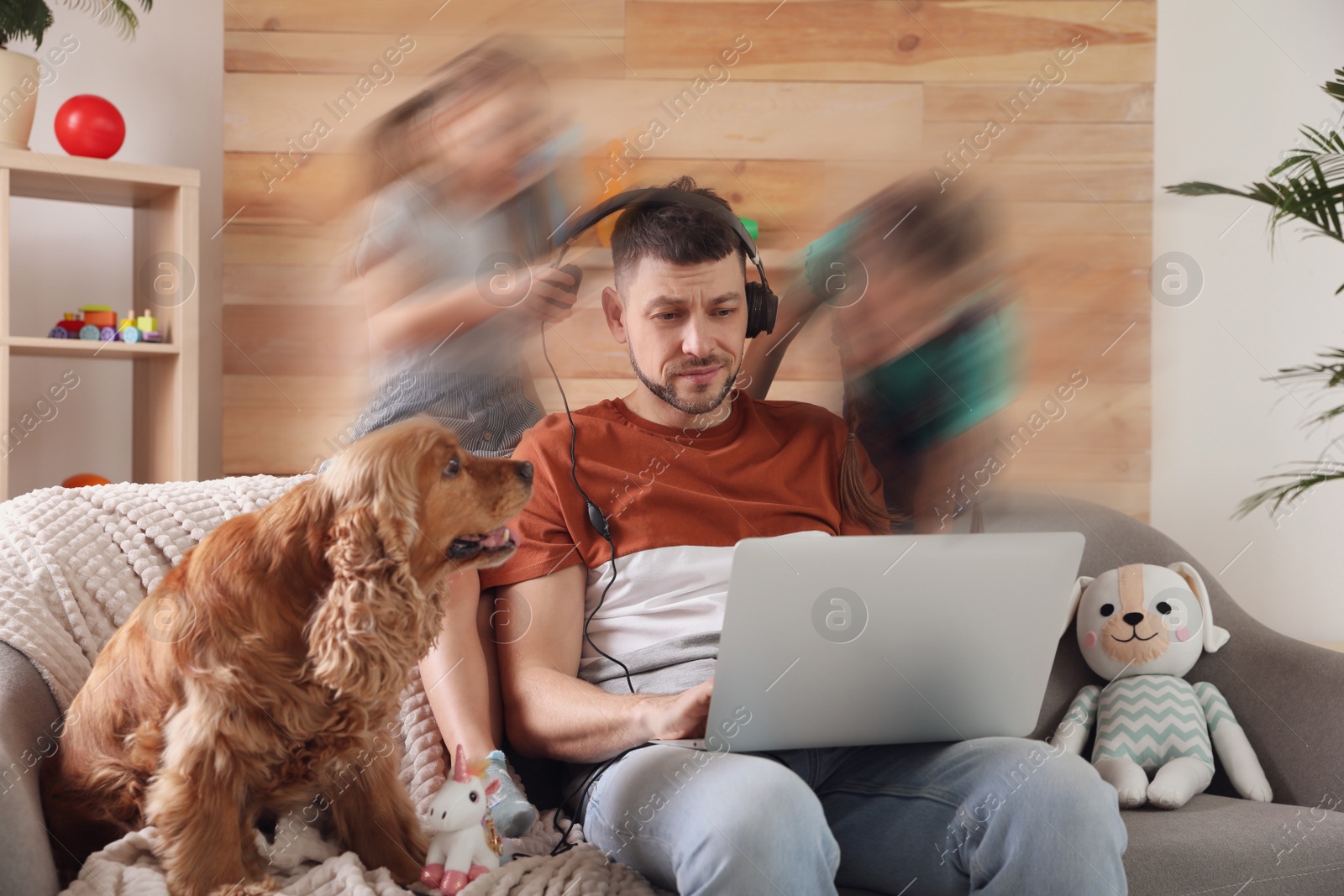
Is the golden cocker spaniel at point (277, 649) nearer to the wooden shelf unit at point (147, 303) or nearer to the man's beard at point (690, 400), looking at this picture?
the man's beard at point (690, 400)

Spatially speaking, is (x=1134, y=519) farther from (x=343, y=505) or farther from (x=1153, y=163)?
(x=343, y=505)

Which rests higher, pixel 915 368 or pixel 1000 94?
pixel 1000 94

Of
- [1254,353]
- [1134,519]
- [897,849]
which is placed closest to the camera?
[897,849]

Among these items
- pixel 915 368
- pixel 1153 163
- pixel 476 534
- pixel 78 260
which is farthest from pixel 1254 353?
pixel 78 260

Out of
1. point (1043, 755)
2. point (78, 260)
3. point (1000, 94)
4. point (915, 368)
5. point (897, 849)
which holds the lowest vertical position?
point (897, 849)

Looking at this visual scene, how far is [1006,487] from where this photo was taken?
50.3 inches

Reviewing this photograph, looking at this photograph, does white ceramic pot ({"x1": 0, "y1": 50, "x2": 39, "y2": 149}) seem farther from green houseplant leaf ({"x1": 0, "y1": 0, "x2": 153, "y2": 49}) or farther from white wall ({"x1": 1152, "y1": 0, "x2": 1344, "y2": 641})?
white wall ({"x1": 1152, "y1": 0, "x2": 1344, "y2": 641})

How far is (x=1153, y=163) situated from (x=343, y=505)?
1590 millimetres

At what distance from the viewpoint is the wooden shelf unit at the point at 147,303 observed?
1892 millimetres

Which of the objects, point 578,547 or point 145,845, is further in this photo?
point 578,547

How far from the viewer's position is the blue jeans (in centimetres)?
82

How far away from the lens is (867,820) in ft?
3.28

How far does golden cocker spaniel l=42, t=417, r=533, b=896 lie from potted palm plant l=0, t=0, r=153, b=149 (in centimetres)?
158

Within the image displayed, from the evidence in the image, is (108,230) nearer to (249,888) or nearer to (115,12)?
(115,12)
